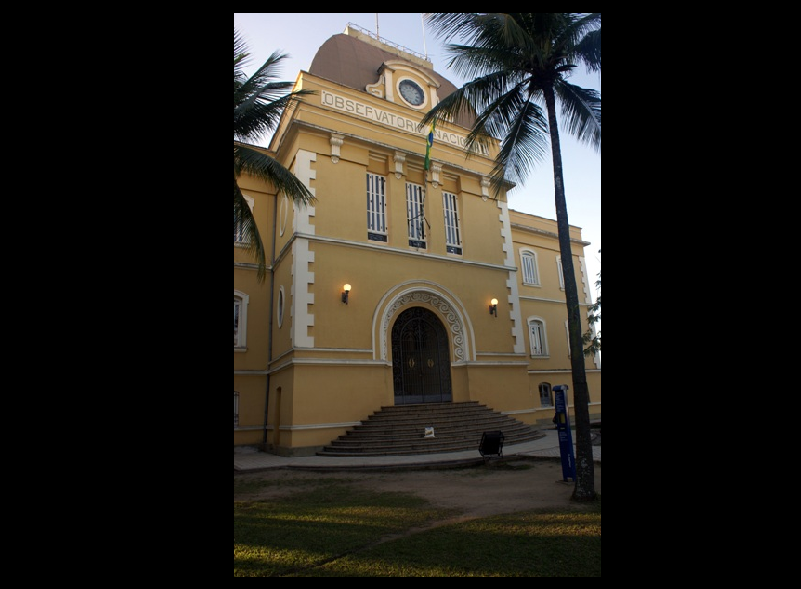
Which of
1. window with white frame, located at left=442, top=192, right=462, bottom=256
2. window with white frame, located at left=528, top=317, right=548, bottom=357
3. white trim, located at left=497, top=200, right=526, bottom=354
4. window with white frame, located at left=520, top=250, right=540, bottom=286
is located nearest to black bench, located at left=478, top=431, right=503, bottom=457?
white trim, located at left=497, top=200, right=526, bottom=354

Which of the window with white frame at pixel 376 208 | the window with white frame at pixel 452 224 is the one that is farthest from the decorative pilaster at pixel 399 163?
the window with white frame at pixel 452 224

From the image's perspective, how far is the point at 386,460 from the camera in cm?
1088

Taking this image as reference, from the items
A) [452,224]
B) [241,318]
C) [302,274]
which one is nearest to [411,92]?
[452,224]

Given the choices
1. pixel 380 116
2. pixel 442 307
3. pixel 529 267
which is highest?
pixel 380 116

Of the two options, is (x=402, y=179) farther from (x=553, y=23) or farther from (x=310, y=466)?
(x=310, y=466)

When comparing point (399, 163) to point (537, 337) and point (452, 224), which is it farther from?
point (537, 337)

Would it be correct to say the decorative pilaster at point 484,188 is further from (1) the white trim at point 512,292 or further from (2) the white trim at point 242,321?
(2) the white trim at point 242,321

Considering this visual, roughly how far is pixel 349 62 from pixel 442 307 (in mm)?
10471

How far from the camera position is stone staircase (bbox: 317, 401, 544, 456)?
12.1 m

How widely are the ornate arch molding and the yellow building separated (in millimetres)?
49
